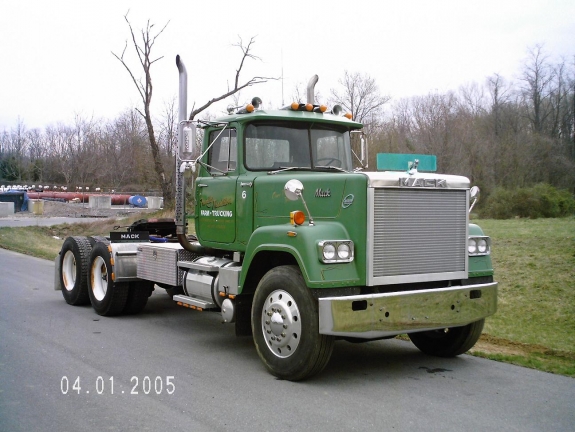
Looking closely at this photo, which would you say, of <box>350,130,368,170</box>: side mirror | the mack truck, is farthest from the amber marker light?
<box>350,130,368,170</box>: side mirror

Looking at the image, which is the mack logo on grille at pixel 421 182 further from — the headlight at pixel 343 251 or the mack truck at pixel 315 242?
the headlight at pixel 343 251

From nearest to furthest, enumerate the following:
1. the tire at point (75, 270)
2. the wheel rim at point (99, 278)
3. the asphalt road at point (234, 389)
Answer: the asphalt road at point (234, 389) < the wheel rim at point (99, 278) < the tire at point (75, 270)

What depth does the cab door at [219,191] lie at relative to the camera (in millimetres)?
7570

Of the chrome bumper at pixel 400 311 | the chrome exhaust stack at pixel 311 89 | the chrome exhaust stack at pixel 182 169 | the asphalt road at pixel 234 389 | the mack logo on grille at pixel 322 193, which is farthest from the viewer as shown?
the chrome exhaust stack at pixel 311 89

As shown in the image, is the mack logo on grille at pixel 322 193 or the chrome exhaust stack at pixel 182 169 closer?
the mack logo on grille at pixel 322 193

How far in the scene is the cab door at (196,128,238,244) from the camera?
7.57 meters

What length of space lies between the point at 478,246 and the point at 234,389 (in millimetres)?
3136

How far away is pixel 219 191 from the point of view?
25.5ft

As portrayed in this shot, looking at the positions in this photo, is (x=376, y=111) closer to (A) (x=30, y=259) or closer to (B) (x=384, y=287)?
(A) (x=30, y=259)

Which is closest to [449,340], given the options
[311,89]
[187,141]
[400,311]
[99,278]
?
[400,311]

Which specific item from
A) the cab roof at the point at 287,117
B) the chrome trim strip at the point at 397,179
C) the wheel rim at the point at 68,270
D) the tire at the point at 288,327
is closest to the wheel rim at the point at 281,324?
the tire at the point at 288,327

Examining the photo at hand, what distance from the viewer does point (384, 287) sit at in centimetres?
627

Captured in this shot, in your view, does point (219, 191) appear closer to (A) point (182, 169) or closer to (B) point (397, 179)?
(A) point (182, 169)

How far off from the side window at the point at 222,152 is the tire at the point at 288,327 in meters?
1.80
